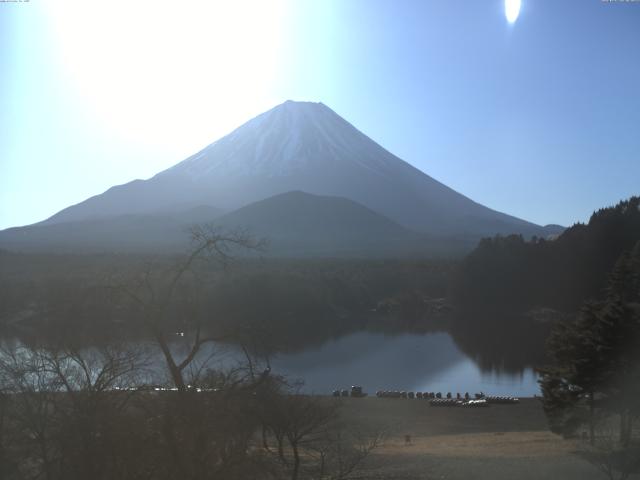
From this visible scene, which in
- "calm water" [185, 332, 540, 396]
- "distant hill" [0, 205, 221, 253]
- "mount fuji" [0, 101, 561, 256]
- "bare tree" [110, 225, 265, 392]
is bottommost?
"calm water" [185, 332, 540, 396]

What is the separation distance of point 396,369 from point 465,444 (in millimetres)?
10195

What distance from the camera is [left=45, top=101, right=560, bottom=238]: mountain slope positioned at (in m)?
84.5

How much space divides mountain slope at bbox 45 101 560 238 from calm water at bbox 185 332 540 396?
5835 cm

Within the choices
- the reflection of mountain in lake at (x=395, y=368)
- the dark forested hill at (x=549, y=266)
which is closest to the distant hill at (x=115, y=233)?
the dark forested hill at (x=549, y=266)

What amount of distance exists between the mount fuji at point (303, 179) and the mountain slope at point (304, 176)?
0.41ft

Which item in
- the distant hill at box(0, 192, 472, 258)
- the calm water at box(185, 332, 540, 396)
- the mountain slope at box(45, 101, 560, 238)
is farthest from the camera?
the mountain slope at box(45, 101, 560, 238)

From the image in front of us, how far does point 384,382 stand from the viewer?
1850cm

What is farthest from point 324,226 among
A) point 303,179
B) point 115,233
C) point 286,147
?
point 115,233

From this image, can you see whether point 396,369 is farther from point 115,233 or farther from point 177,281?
point 115,233

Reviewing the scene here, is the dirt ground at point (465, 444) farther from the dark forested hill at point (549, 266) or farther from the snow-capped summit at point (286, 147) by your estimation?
the snow-capped summit at point (286, 147)

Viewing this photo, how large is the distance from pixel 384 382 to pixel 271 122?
2949 inches

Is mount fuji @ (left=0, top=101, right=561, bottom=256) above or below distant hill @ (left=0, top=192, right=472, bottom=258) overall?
above

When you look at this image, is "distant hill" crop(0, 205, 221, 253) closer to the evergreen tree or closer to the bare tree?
the evergreen tree

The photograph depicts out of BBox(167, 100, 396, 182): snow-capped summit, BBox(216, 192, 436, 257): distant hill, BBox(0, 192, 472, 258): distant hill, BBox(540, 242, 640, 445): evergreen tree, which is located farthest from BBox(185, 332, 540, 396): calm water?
BBox(167, 100, 396, 182): snow-capped summit
